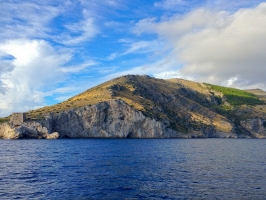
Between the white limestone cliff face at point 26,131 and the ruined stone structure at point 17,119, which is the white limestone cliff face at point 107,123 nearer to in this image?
the white limestone cliff face at point 26,131

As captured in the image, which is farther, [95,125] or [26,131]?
[95,125]

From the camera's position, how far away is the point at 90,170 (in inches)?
2003

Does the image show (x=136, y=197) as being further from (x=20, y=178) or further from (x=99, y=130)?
(x=99, y=130)

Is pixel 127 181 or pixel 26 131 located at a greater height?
pixel 26 131

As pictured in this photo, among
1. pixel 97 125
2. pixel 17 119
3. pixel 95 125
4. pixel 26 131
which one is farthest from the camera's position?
pixel 97 125

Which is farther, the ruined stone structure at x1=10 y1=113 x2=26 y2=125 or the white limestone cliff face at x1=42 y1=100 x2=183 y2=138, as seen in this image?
the white limestone cliff face at x1=42 y1=100 x2=183 y2=138

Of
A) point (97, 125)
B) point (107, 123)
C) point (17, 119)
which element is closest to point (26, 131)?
point (17, 119)

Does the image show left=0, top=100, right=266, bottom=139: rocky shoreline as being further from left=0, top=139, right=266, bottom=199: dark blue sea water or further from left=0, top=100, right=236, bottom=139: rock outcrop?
left=0, top=139, right=266, bottom=199: dark blue sea water

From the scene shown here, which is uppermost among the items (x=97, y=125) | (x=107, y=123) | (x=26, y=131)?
(x=107, y=123)

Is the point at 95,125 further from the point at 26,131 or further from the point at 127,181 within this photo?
the point at 127,181

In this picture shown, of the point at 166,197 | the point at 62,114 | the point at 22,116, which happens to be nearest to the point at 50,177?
the point at 166,197

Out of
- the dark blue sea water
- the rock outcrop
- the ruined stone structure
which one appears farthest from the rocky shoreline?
the dark blue sea water

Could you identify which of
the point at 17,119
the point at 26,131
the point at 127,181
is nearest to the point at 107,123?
the point at 26,131

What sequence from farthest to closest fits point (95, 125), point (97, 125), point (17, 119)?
1. point (97, 125)
2. point (95, 125)
3. point (17, 119)
